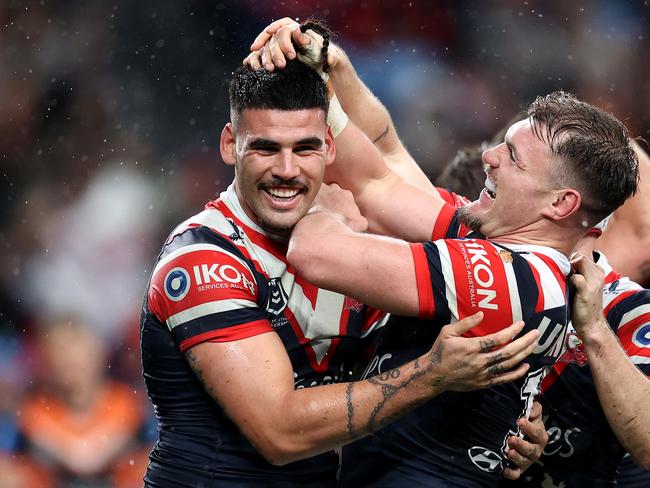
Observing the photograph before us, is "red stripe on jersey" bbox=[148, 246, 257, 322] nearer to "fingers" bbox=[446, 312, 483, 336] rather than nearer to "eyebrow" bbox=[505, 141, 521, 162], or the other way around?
"fingers" bbox=[446, 312, 483, 336]

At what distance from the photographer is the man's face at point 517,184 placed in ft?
9.70

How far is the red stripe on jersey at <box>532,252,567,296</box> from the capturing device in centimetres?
277

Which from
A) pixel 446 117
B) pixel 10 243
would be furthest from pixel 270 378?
pixel 446 117

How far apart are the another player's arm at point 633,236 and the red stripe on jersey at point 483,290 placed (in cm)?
205

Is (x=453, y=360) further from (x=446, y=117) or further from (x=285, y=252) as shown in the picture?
(x=446, y=117)

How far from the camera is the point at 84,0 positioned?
7219 mm

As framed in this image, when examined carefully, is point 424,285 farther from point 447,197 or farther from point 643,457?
point 447,197

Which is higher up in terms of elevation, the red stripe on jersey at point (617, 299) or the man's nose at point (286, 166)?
the man's nose at point (286, 166)

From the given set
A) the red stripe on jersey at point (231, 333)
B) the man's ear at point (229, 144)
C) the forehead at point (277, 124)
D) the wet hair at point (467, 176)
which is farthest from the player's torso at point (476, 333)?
the wet hair at point (467, 176)

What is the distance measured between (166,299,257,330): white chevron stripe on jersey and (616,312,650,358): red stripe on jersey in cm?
139

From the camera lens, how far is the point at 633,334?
3.26m

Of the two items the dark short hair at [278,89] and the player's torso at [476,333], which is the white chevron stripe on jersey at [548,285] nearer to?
the player's torso at [476,333]

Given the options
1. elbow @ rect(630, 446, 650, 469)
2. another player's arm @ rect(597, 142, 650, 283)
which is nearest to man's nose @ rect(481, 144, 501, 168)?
elbow @ rect(630, 446, 650, 469)

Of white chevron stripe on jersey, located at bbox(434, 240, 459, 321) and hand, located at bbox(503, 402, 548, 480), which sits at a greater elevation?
white chevron stripe on jersey, located at bbox(434, 240, 459, 321)
